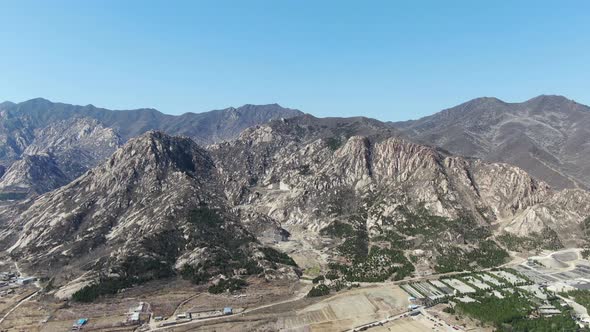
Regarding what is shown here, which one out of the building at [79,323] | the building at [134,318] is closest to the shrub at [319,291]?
the building at [134,318]

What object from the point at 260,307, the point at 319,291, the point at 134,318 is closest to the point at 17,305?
the point at 134,318

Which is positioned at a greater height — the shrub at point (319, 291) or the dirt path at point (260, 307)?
the shrub at point (319, 291)

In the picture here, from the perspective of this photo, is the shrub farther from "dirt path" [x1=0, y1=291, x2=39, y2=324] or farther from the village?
"dirt path" [x1=0, y1=291, x2=39, y2=324]

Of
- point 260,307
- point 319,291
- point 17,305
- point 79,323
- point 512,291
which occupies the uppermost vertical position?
point 512,291

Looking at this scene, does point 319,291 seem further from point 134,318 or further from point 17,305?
point 17,305

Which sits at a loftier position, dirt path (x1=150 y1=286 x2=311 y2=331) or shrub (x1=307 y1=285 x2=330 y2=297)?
shrub (x1=307 y1=285 x2=330 y2=297)

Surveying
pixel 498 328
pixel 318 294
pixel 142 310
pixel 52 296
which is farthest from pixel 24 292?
pixel 498 328

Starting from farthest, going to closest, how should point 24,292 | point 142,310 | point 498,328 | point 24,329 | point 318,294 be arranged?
point 24,292 → point 318,294 → point 142,310 → point 24,329 → point 498,328

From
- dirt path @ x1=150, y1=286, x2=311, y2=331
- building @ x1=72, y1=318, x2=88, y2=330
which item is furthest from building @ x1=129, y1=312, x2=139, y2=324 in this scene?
building @ x1=72, y1=318, x2=88, y2=330

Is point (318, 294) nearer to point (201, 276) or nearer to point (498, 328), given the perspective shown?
point (201, 276)

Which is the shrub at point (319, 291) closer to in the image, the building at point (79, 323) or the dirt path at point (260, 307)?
the dirt path at point (260, 307)

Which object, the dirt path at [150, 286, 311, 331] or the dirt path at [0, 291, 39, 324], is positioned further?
the dirt path at [0, 291, 39, 324]
